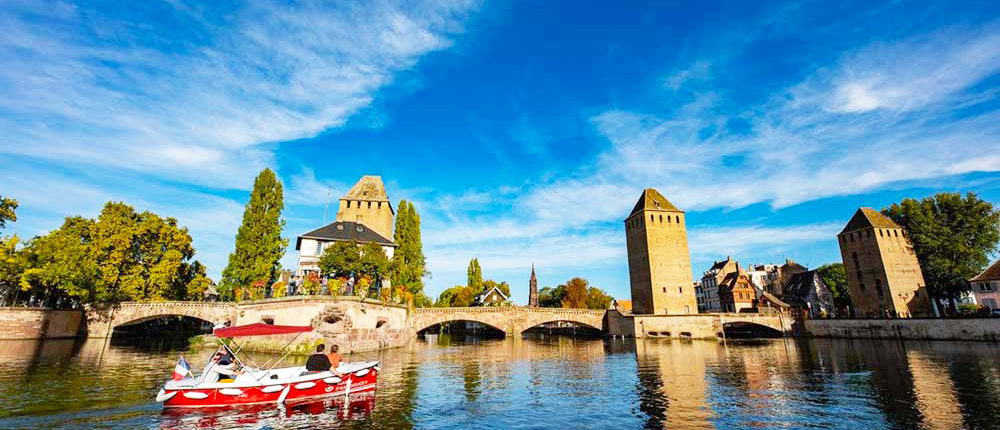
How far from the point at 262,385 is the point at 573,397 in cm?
1003

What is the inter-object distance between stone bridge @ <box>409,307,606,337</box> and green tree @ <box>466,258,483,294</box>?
27.9m

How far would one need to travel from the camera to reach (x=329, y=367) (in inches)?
563

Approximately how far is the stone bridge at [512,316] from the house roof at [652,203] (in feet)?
53.0

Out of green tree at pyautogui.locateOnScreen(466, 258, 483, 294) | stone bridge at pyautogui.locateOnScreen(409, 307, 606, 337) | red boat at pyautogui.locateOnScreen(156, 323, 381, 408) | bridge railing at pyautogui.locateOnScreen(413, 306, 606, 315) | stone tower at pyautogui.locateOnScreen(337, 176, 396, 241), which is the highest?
stone tower at pyautogui.locateOnScreen(337, 176, 396, 241)

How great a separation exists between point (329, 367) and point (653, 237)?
1950 inches

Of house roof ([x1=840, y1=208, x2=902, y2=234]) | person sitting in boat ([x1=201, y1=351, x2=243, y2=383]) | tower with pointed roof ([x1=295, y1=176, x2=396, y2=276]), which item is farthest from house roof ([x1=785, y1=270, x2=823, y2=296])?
person sitting in boat ([x1=201, y1=351, x2=243, y2=383])

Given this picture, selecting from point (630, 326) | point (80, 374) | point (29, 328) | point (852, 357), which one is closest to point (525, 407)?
point (80, 374)

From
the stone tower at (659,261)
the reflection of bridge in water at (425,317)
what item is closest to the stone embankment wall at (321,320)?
the reflection of bridge in water at (425,317)

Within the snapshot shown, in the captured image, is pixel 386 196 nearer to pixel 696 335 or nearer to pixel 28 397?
pixel 696 335

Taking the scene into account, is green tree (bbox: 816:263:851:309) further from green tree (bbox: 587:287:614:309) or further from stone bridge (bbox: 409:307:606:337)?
stone bridge (bbox: 409:307:606:337)

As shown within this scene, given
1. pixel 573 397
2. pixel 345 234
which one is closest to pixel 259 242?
pixel 345 234

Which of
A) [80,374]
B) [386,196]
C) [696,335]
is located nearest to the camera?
[80,374]

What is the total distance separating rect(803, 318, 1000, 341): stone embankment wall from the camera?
38.1m

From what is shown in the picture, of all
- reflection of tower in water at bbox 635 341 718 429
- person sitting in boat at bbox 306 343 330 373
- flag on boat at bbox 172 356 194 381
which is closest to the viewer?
reflection of tower in water at bbox 635 341 718 429
